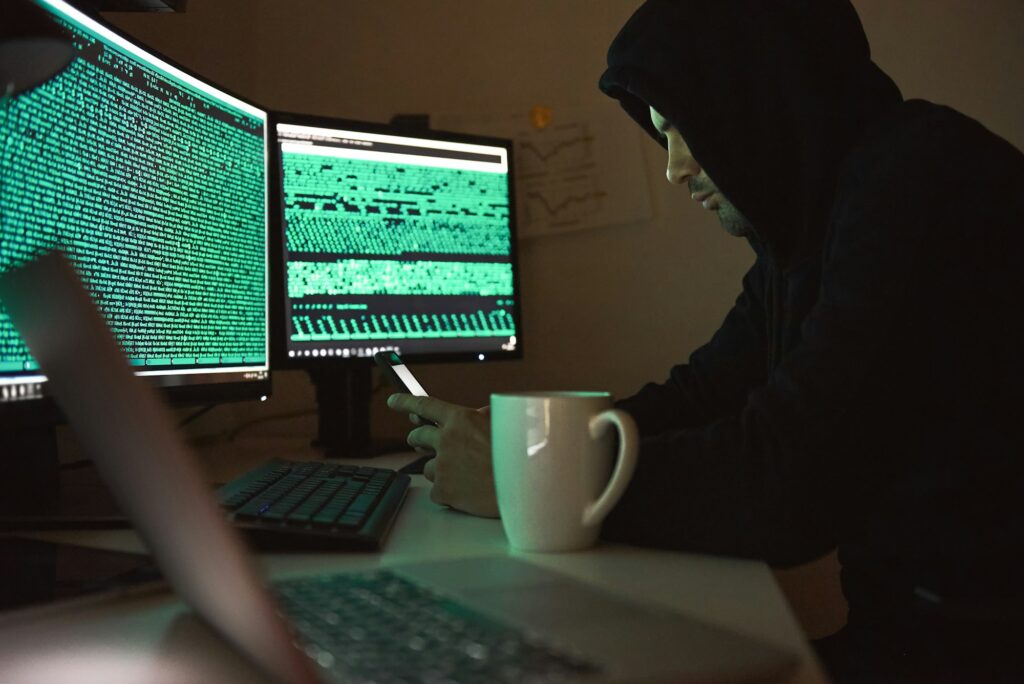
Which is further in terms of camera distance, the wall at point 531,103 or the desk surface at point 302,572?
the wall at point 531,103

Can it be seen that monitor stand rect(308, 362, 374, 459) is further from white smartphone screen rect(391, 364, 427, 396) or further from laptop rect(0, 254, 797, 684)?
laptop rect(0, 254, 797, 684)

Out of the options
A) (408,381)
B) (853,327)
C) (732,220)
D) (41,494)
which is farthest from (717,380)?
(41,494)

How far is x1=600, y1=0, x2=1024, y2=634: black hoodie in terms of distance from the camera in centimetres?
65

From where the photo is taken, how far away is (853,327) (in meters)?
0.67

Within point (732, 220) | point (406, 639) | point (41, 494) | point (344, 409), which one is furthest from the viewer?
point (344, 409)

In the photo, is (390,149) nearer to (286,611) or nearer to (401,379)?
(401,379)

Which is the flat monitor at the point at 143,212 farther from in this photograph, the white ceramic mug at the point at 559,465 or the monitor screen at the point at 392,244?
the white ceramic mug at the point at 559,465

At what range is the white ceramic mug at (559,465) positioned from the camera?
0.61m

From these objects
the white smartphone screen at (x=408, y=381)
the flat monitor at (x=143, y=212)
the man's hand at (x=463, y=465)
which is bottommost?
the man's hand at (x=463, y=465)

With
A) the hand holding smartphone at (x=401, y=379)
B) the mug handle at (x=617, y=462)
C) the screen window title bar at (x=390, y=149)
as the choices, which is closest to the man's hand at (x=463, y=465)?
the mug handle at (x=617, y=462)

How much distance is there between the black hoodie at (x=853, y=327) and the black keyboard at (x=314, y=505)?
0.19m

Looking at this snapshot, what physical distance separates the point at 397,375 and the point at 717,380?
0.43m

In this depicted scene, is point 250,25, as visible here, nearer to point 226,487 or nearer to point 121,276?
point 121,276

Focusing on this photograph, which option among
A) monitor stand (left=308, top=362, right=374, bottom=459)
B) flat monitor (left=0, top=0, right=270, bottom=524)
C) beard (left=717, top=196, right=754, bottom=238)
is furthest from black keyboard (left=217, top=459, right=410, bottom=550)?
beard (left=717, top=196, right=754, bottom=238)
